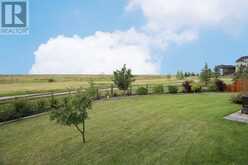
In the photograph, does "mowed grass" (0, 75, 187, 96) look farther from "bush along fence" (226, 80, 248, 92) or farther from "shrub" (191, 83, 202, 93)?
"bush along fence" (226, 80, 248, 92)

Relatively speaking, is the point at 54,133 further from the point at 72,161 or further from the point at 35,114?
the point at 35,114

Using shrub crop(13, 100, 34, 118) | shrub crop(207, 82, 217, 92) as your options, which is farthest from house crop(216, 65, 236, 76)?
shrub crop(13, 100, 34, 118)

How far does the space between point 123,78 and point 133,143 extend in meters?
13.5

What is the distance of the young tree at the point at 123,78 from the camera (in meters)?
19.3

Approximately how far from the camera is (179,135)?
6.48m

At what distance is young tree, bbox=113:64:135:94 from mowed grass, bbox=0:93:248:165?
1063 centimetres

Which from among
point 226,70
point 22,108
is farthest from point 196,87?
point 226,70

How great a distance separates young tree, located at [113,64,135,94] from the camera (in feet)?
63.4

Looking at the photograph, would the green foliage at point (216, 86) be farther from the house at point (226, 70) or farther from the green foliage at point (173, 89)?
the house at point (226, 70)

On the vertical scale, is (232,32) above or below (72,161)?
above

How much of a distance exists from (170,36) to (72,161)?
1246 centimetres

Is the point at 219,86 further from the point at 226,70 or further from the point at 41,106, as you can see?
the point at 226,70

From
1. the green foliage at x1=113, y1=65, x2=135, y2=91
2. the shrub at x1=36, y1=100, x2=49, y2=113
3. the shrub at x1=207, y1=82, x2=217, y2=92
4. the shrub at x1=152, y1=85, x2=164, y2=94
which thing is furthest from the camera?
the shrub at x1=207, y1=82, x2=217, y2=92

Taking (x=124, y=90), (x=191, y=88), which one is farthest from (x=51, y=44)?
(x=191, y=88)
